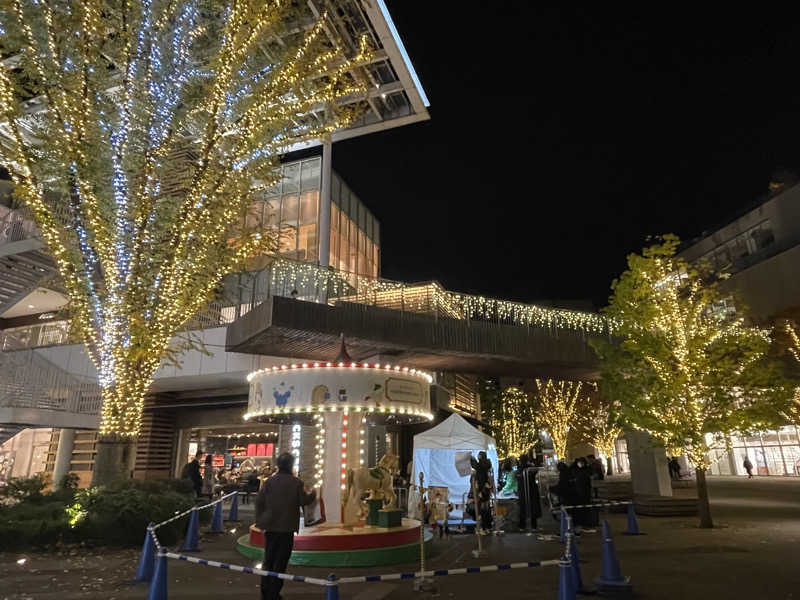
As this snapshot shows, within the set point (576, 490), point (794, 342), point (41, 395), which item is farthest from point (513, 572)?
point (794, 342)

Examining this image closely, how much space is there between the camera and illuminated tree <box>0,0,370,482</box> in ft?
34.3

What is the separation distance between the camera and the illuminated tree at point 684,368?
12.7 m

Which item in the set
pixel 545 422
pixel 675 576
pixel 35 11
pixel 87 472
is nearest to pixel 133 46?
pixel 35 11

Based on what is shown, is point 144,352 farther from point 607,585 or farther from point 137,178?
point 607,585

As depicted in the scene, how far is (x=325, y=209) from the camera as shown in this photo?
26.1 metres

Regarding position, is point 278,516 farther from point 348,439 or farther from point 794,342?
point 794,342

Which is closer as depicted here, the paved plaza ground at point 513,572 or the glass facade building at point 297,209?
the paved plaza ground at point 513,572

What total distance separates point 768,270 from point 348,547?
3563 cm

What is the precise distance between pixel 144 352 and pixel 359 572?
6.39 m

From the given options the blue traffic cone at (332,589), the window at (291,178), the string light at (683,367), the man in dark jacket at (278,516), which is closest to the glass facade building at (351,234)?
the window at (291,178)

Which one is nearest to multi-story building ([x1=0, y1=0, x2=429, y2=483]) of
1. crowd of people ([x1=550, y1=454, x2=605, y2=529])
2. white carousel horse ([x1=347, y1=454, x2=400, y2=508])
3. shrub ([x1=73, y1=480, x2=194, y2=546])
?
shrub ([x1=73, y1=480, x2=194, y2=546])

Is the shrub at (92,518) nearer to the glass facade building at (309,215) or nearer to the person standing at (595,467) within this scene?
the person standing at (595,467)

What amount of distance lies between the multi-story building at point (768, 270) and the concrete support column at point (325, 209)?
71.1ft

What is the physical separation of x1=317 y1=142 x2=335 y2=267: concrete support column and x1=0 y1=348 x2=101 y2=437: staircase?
37.0 ft
